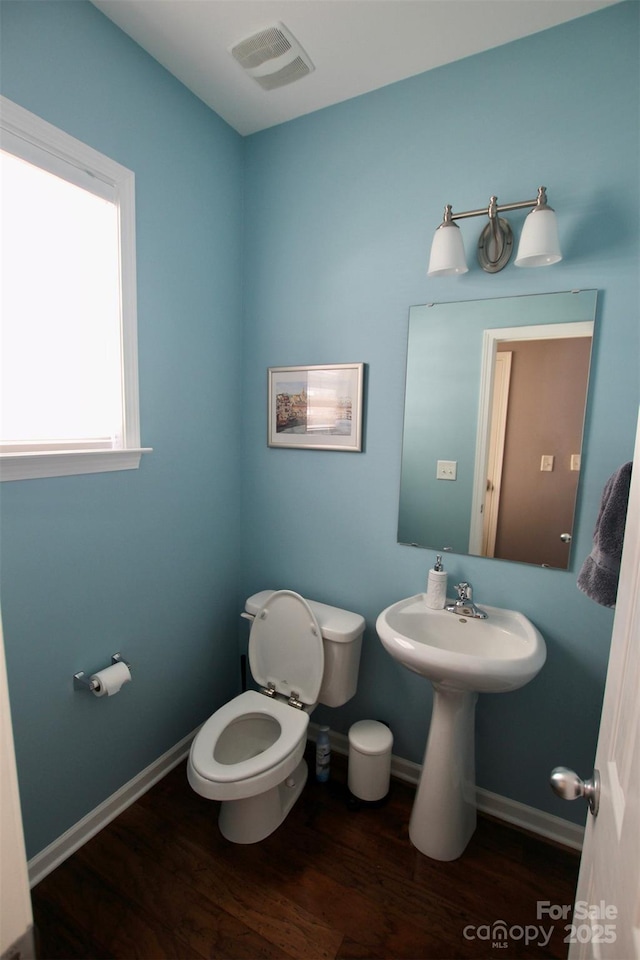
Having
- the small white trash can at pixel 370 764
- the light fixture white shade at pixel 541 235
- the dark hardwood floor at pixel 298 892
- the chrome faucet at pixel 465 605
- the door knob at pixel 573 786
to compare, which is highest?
the light fixture white shade at pixel 541 235

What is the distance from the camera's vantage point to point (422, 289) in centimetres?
162

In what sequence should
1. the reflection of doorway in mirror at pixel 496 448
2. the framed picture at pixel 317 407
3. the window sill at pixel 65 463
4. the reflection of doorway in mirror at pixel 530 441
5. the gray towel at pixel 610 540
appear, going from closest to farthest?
the gray towel at pixel 610 540
the window sill at pixel 65 463
the reflection of doorway in mirror at pixel 530 441
the reflection of doorway in mirror at pixel 496 448
the framed picture at pixel 317 407

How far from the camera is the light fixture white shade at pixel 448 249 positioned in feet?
4.64

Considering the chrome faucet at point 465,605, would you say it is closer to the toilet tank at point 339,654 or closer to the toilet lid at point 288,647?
the toilet tank at point 339,654

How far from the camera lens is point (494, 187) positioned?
1470 mm

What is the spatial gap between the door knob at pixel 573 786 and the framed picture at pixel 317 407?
1.28 m

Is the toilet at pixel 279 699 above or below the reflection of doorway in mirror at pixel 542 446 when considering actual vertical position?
below

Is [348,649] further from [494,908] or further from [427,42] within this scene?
[427,42]

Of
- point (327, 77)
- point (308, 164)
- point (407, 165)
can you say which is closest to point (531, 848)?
point (407, 165)

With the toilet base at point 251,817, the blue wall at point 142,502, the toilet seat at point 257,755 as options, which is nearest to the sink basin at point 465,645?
the toilet seat at point 257,755

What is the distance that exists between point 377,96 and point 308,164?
1.11ft

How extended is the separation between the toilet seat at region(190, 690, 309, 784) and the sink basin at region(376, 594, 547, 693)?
50cm

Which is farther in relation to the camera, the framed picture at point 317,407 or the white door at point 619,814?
the framed picture at point 317,407

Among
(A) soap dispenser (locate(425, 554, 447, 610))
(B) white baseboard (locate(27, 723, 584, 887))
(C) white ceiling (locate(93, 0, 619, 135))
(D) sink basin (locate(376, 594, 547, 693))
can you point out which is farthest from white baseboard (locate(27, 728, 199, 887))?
(C) white ceiling (locate(93, 0, 619, 135))
